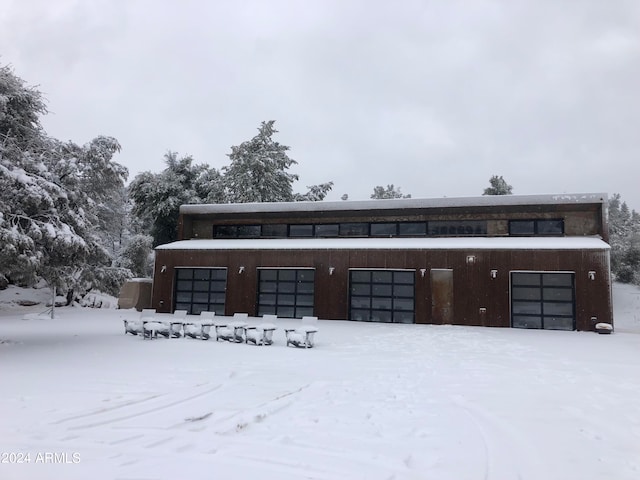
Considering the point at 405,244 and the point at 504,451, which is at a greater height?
the point at 405,244

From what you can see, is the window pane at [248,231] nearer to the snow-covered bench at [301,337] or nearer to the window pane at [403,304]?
the window pane at [403,304]

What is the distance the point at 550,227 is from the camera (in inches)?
818

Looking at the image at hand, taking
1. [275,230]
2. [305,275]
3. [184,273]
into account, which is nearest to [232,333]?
[305,275]

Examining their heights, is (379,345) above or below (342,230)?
below

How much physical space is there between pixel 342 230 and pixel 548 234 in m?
9.72

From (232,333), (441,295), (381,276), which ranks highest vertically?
(381,276)

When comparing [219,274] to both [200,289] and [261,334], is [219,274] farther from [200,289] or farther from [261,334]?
Answer: [261,334]

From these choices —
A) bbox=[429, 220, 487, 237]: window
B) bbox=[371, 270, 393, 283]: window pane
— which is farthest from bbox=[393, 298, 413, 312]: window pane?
bbox=[429, 220, 487, 237]: window

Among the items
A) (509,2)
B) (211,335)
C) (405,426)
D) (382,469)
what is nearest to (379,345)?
(211,335)

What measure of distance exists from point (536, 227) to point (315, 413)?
1785cm

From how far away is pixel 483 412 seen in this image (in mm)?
6723

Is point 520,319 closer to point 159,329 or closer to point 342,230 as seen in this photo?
point 342,230

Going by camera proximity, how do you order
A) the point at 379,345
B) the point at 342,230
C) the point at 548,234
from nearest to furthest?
the point at 379,345
the point at 548,234
the point at 342,230

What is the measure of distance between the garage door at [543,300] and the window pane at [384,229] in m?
5.99
